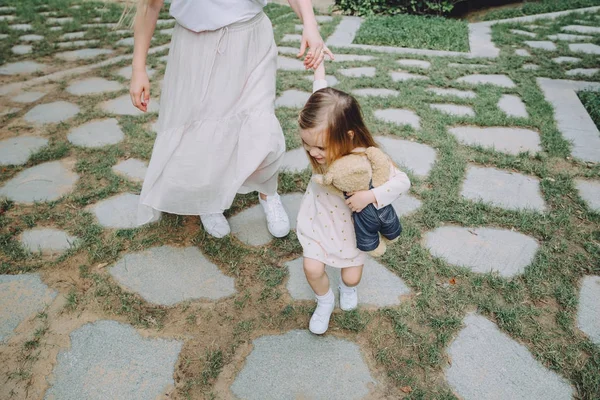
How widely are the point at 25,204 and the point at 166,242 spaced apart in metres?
0.80

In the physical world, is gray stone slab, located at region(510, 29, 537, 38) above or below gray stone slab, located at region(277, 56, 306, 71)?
below

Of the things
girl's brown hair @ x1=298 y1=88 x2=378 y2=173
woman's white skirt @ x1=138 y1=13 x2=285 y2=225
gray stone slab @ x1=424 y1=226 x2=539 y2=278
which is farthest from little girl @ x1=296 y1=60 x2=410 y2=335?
gray stone slab @ x1=424 y1=226 x2=539 y2=278

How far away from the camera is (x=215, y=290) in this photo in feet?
5.47

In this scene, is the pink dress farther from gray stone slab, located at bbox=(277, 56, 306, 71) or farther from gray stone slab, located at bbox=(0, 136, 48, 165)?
gray stone slab, located at bbox=(277, 56, 306, 71)

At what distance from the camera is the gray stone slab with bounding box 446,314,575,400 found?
51.3 inches

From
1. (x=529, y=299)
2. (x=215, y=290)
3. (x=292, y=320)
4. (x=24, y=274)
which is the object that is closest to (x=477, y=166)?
(x=529, y=299)

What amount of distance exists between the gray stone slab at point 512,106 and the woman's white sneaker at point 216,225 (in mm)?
2156

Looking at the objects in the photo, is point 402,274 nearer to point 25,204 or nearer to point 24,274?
point 24,274

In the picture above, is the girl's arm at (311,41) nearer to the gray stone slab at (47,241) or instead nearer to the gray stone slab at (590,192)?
the gray stone slab at (47,241)

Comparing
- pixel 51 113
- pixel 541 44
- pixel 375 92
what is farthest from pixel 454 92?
pixel 51 113

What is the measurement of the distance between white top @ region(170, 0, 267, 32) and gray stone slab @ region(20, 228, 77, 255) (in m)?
1.07

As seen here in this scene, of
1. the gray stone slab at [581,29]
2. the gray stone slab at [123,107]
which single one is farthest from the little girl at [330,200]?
the gray stone slab at [581,29]

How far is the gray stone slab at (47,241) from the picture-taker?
1.83 metres

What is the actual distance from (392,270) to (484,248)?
439mm
